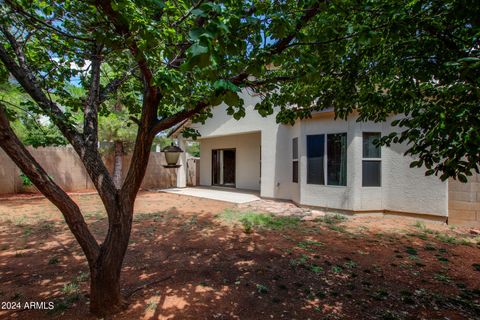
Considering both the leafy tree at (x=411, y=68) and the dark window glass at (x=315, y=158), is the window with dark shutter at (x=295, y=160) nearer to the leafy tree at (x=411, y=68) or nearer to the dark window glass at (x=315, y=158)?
the dark window glass at (x=315, y=158)

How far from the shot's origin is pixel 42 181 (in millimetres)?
2117

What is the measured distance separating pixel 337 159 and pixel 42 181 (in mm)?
7276

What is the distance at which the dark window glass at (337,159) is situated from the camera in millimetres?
7246

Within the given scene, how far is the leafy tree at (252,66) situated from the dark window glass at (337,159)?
4315mm

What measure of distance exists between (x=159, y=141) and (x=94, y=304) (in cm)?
1034

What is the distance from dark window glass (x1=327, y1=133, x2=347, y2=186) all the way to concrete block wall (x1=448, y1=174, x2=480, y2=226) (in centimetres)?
268

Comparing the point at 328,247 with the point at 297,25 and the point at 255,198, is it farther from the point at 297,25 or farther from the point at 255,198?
the point at 255,198

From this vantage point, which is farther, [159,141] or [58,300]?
[159,141]

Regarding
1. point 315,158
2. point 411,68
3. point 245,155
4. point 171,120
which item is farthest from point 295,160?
point 171,120

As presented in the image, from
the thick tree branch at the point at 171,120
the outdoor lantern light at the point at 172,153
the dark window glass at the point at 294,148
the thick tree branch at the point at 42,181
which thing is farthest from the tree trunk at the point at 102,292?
the dark window glass at the point at 294,148

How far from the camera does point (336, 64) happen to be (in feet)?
9.18

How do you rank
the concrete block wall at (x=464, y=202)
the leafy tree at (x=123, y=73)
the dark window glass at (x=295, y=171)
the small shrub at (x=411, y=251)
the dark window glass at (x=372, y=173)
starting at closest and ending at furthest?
the leafy tree at (x=123, y=73) < the small shrub at (x=411, y=251) < the concrete block wall at (x=464, y=202) < the dark window glass at (x=372, y=173) < the dark window glass at (x=295, y=171)

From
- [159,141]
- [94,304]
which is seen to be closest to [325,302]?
[94,304]

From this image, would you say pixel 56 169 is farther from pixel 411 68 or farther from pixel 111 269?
pixel 411 68
